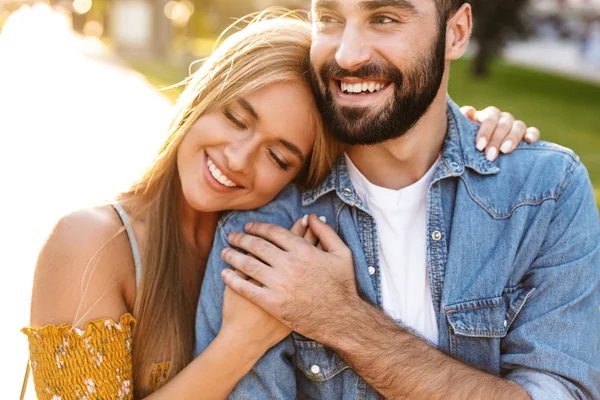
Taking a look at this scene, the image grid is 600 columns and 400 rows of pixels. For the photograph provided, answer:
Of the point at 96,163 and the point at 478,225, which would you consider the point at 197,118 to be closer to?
the point at 478,225

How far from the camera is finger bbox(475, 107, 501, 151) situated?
10.4 feet

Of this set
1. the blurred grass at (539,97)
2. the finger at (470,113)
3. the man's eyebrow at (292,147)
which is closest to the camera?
the man's eyebrow at (292,147)

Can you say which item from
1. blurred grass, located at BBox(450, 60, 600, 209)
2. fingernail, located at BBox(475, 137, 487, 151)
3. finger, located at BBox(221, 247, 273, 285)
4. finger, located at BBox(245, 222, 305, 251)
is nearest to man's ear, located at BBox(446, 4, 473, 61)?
fingernail, located at BBox(475, 137, 487, 151)

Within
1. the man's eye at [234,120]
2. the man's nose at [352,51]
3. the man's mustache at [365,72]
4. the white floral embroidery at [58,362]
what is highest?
the man's nose at [352,51]

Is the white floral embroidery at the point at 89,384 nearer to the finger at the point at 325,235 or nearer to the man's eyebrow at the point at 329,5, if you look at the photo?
the finger at the point at 325,235

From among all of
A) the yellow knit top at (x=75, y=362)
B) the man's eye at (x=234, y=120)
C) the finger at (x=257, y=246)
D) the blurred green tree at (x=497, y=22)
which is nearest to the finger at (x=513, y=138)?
the finger at (x=257, y=246)

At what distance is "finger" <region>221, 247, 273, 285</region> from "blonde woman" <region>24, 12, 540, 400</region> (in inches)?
4.3

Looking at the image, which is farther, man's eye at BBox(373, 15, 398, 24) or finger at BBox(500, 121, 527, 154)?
finger at BBox(500, 121, 527, 154)

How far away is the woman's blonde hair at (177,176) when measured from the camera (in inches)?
117

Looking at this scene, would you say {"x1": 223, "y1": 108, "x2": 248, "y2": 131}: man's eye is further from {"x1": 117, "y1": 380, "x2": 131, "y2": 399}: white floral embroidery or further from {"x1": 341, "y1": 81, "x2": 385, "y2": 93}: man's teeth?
{"x1": 117, "y1": 380, "x2": 131, "y2": 399}: white floral embroidery

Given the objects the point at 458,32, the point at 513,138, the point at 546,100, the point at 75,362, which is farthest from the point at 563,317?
the point at 546,100

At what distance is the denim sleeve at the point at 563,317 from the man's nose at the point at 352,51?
0.95 m

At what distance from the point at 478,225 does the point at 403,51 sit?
2.48ft

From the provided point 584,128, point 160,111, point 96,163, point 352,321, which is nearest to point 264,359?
point 352,321
